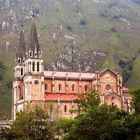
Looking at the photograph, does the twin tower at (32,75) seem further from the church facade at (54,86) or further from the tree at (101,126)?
the tree at (101,126)

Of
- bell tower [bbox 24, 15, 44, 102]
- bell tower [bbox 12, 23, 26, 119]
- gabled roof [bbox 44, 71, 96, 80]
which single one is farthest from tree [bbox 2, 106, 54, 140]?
gabled roof [bbox 44, 71, 96, 80]

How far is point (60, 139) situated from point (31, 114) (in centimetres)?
937

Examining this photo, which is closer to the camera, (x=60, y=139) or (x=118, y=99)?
(x=60, y=139)

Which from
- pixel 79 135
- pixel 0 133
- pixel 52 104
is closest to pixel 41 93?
pixel 52 104

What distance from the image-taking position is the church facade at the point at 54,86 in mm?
140500

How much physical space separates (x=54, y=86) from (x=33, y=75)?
9103 mm

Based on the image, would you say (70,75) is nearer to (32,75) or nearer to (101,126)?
(32,75)

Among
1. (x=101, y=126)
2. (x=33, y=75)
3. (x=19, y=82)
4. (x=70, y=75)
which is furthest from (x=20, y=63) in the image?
(x=101, y=126)

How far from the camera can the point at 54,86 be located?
484 ft

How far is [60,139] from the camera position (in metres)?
102

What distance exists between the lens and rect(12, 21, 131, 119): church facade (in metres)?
140

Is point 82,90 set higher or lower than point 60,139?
higher

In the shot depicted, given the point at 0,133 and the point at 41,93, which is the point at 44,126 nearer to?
the point at 0,133

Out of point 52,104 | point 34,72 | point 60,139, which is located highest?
point 34,72
